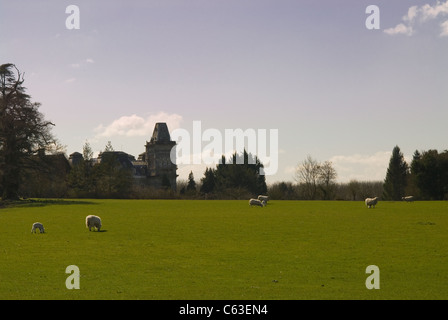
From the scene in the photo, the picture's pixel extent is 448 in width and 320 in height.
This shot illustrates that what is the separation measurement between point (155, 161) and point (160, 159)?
1.67m

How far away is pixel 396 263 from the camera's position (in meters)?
18.0

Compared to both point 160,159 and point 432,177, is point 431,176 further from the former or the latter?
point 160,159

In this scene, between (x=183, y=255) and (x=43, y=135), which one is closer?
(x=183, y=255)

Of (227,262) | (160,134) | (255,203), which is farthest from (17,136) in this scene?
(160,134)

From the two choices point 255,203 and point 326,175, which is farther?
point 326,175

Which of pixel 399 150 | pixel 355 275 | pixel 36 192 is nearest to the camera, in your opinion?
pixel 355 275

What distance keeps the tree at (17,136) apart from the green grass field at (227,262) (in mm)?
45480

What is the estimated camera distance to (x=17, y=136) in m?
74.6

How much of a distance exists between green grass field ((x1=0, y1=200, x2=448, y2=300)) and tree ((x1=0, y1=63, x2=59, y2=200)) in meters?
45.5

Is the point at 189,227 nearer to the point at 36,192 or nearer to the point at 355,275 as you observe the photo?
the point at 355,275

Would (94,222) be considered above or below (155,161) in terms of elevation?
below

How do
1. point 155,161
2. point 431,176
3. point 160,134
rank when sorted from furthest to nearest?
point 160,134 → point 155,161 → point 431,176
